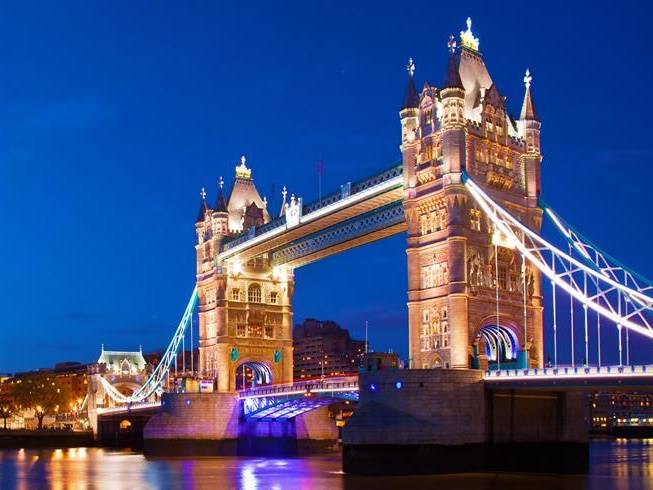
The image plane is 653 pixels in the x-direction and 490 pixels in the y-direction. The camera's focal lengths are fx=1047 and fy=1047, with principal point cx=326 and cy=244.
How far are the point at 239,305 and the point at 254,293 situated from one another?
2.05m

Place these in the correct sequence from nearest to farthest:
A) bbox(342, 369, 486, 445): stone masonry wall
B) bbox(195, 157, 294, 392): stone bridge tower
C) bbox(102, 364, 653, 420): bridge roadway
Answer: bbox(102, 364, 653, 420): bridge roadway
bbox(342, 369, 486, 445): stone masonry wall
bbox(195, 157, 294, 392): stone bridge tower

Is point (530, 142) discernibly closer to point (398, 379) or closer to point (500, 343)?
point (500, 343)

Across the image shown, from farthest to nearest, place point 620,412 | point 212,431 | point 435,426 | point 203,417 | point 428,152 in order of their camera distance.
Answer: point 620,412 → point 203,417 → point 212,431 → point 428,152 → point 435,426

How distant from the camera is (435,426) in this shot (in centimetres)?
4972

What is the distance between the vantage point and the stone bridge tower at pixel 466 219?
5541 cm

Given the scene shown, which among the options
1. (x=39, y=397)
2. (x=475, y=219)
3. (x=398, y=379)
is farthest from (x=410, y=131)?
(x=39, y=397)

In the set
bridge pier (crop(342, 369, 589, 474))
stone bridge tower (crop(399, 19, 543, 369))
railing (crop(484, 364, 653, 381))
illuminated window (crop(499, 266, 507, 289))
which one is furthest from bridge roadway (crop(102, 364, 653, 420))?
illuminated window (crop(499, 266, 507, 289))

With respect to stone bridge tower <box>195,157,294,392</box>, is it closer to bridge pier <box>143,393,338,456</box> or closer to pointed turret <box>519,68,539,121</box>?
bridge pier <box>143,393,338,456</box>

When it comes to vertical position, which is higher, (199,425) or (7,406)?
(199,425)

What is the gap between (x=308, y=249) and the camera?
2997 inches

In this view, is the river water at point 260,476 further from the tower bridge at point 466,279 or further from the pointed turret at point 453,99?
the pointed turret at point 453,99

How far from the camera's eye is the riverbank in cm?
10281

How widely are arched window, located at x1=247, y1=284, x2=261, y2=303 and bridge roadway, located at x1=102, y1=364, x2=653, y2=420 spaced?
28.5 ft

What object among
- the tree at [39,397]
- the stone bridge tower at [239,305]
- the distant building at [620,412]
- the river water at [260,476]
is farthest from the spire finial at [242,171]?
the distant building at [620,412]
